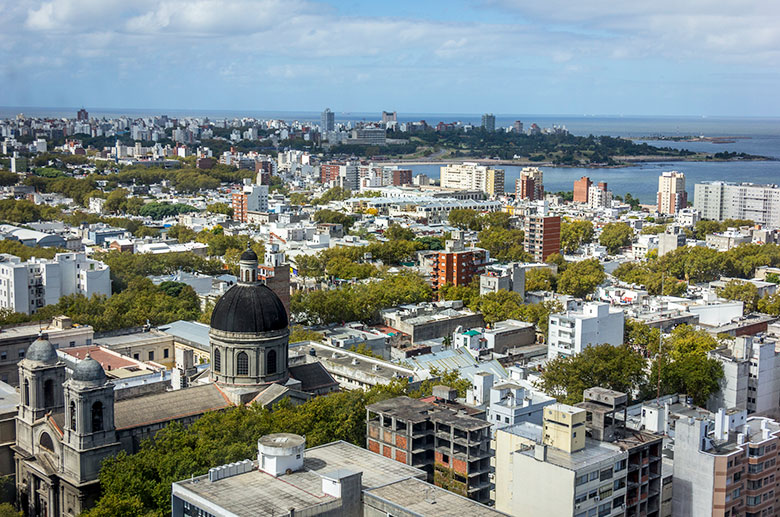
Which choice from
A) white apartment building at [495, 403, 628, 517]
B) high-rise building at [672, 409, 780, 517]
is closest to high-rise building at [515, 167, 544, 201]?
high-rise building at [672, 409, 780, 517]

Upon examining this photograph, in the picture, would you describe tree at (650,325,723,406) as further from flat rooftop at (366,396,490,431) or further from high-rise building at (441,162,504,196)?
high-rise building at (441,162,504,196)

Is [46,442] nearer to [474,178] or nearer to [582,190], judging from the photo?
[582,190]

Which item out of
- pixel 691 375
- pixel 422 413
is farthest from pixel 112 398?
pixel 691 375

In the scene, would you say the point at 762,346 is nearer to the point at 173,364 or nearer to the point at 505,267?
the point at 505,267

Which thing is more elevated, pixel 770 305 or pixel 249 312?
pixel 249 312

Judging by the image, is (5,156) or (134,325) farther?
(5,156)

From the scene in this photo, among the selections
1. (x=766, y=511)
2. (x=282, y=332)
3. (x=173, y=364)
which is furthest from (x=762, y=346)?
(x=173, y=364)
